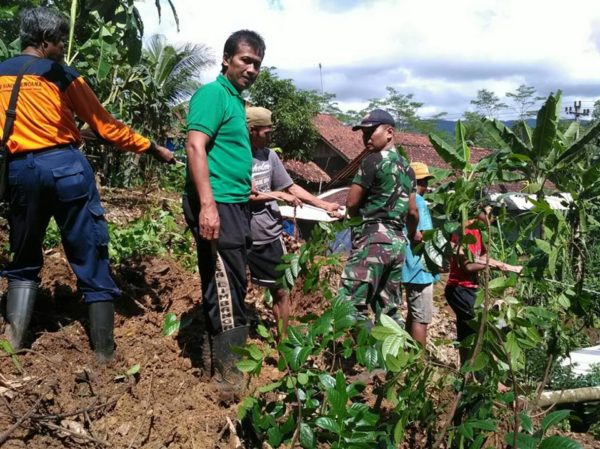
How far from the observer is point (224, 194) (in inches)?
130

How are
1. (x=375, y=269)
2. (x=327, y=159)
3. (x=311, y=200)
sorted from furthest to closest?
(x=327, y=159) → (x=311, y=200) → (x=375, y=269)

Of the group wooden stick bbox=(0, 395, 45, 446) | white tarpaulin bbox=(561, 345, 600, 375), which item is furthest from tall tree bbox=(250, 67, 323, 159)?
→ wooden stick bbox=(0, 395, 45, 446)

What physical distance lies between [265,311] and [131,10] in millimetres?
2587

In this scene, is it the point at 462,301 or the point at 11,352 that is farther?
the point at 462,301

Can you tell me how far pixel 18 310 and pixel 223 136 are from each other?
1400mm

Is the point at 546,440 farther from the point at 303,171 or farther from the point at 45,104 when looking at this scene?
the point at 303,171

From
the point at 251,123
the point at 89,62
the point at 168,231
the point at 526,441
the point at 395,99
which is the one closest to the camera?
the point at 526,441

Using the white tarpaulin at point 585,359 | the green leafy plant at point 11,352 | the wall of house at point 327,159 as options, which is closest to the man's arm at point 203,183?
the green leafy plant at point 11,352

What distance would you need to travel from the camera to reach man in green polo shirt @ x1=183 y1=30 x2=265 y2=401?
3.14m

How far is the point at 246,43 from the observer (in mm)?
3357

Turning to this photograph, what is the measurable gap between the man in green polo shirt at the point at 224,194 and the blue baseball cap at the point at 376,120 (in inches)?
39.9

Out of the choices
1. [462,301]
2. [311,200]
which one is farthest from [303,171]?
[311,200]

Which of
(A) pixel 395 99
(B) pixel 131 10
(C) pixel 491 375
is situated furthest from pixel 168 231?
(A) pixel 395 99

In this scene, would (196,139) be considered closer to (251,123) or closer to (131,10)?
(131,10)
